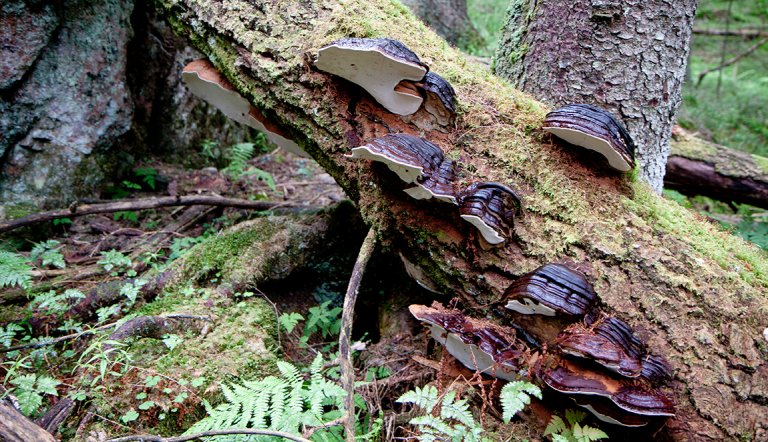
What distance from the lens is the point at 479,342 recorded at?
2689 mm

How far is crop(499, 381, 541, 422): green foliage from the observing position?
236 centimetres

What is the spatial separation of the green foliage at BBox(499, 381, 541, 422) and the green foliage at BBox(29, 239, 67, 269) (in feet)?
12.4

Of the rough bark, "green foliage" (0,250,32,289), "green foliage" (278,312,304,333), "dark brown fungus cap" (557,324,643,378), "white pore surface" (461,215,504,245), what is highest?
the rough bark

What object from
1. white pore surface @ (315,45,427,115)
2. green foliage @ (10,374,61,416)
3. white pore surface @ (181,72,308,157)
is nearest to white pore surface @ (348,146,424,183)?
white pore surface @ (315,45,427,115)

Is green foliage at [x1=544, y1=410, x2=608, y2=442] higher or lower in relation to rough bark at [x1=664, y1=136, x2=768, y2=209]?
lower

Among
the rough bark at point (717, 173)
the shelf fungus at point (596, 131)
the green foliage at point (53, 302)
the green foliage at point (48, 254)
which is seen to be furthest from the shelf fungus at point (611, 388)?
the rough bark at point (717, 173)

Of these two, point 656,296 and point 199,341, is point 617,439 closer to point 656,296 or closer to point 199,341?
point 656,296

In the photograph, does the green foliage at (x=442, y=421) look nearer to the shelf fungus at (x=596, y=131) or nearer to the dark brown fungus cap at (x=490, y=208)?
the dark brown fungus cap at (x=490, y=208)

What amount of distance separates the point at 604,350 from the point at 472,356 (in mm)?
746

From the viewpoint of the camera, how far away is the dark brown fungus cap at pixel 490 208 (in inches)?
110

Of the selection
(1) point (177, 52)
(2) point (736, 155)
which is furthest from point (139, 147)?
(2) point (736, 155)

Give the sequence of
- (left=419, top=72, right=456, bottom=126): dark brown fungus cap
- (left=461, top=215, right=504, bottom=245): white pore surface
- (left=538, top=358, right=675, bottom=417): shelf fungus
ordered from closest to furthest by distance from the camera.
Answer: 1. (left=538, top=358, right=675, bottom=417): shelf fungus
2. (left=461, top=215, right=504, bottom=245): white pore surface
3. (left=419, top=72, right=456, bottom=126): dark brown fungus cap

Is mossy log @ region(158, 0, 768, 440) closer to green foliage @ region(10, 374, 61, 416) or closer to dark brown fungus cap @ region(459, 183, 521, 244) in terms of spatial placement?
dark brown fungus cap @ region(459, 183, 521, 244)

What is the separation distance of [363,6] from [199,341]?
2891 mm
